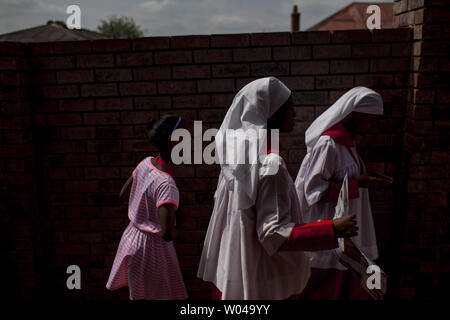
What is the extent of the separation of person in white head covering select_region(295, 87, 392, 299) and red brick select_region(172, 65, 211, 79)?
3.13 feet

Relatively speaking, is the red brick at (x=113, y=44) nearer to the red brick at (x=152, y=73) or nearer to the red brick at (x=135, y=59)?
the red brick at (x=135, y=59)

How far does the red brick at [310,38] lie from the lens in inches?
115

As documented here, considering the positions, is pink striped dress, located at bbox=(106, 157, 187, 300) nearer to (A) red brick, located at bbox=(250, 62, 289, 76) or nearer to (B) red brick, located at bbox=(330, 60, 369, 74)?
(A) red brick, located at bbox=(250, 62, 289, 76)

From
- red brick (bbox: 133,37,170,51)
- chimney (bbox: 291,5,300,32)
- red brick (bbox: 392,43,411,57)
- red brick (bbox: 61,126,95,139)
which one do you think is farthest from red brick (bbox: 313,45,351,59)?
chimney (bbox: 291,5,300,32)

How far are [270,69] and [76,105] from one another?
161cm

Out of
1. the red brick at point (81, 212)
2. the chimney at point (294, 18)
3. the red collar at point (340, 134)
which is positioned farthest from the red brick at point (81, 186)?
the chimney at point (294, 18)

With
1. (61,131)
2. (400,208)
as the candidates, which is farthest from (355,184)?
(61,131)

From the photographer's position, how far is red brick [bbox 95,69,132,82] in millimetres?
3049

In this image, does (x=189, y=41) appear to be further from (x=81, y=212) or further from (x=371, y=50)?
(x=81, y=212)

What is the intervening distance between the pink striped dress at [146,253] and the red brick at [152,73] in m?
0.97

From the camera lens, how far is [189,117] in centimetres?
308

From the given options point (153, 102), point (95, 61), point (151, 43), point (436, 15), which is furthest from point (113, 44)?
point (436, 15)

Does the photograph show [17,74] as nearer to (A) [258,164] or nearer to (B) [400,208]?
(A) [258,164]

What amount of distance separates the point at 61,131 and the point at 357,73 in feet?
8.03
